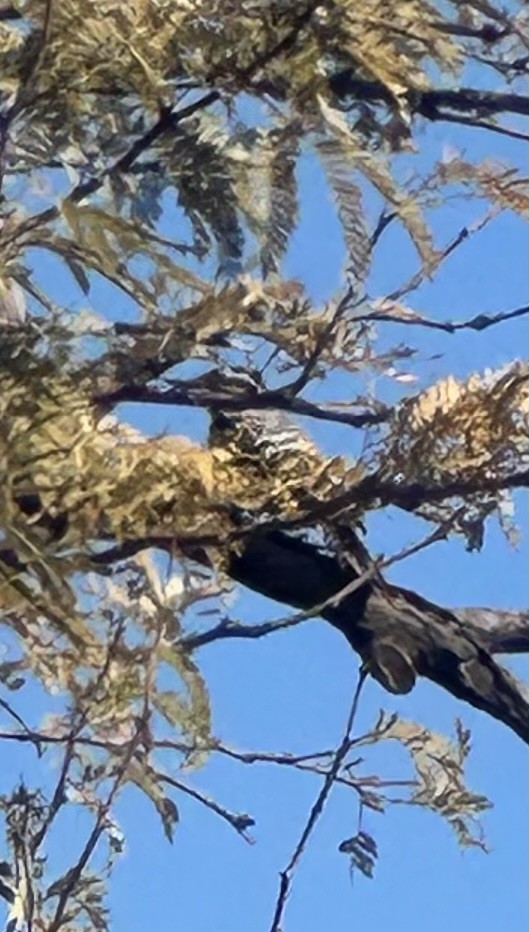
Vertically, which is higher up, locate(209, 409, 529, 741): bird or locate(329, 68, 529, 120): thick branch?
locate(329, 68, 529, 120): thick branch

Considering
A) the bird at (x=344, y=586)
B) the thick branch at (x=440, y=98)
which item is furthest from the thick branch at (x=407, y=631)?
the thick branch at (x=440, y=98)

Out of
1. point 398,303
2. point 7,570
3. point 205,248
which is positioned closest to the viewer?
point 7,570

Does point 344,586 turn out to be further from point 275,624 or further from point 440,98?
point 440,98

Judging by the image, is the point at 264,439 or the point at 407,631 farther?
the point at 407,631

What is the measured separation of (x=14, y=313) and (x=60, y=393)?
9 centimetres

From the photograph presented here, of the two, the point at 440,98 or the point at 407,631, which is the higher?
the point at 440,98

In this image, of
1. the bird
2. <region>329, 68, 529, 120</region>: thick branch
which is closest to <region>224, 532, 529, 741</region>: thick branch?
the bird

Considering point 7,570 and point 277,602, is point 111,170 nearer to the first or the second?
point 7,570

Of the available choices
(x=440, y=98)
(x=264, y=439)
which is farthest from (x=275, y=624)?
(x=440, y=98)

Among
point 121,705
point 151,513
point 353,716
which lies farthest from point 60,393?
point 353,716

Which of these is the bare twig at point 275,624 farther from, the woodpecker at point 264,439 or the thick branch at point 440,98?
the thick branch at point 440,98

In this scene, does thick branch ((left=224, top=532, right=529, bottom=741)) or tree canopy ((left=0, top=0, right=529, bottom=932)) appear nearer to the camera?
tree canopy ((left=0, top=0, right=529, bottom=932))

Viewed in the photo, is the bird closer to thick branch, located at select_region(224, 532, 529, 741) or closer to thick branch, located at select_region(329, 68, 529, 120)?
thick branch, located at select_region(224, 532, 529, 741)

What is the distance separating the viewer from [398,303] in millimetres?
923
